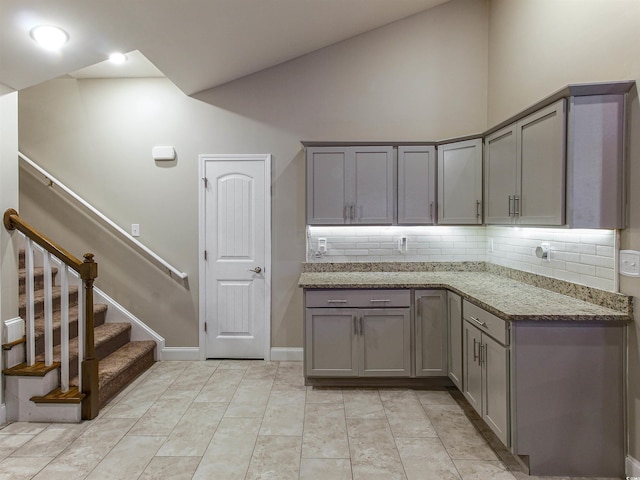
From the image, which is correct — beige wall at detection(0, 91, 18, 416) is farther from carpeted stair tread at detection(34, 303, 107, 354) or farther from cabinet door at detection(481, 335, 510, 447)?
cabinet door at detection(481, 335, 510, 447)

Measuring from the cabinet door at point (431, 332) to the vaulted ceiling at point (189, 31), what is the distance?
2405 millimetres

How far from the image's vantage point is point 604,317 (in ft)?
6.33

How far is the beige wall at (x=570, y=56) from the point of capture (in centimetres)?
192

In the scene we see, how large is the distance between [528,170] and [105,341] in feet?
11.7

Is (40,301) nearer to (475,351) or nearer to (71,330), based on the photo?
(71,330)

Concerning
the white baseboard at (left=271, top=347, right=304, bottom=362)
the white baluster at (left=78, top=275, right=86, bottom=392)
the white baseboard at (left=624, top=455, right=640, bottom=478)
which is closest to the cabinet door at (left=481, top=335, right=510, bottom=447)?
the white baseboard at (left=624, top=455, right=640, bottom=478)

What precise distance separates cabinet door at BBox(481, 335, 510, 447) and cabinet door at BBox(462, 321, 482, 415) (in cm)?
7

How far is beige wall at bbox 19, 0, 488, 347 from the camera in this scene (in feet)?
11.6

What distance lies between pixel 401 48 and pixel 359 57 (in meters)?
0.41

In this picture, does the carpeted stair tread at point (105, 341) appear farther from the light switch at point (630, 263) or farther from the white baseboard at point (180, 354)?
the light switch at point (630, 263)

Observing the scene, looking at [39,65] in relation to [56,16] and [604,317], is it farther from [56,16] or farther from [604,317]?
[604,317]

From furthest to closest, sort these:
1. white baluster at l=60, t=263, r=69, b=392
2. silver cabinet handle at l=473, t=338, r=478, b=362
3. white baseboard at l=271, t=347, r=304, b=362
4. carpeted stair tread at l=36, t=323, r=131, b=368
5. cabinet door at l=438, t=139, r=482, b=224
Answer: white baseboard at l=271, t=347, r=304, b=362, cabinet door at l=438, t=139, r=482, b=224, carpeted stair tread at l=36, t=323, r=131, b=368, white baluster at l=60, t=263, r=69, b=392, silver cabinet handle at l=473, t=338, r=478, b=362

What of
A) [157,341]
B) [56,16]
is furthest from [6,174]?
[157,341]

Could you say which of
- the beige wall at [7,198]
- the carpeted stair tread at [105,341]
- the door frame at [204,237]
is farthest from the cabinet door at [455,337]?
the beige wall at [7,198]
